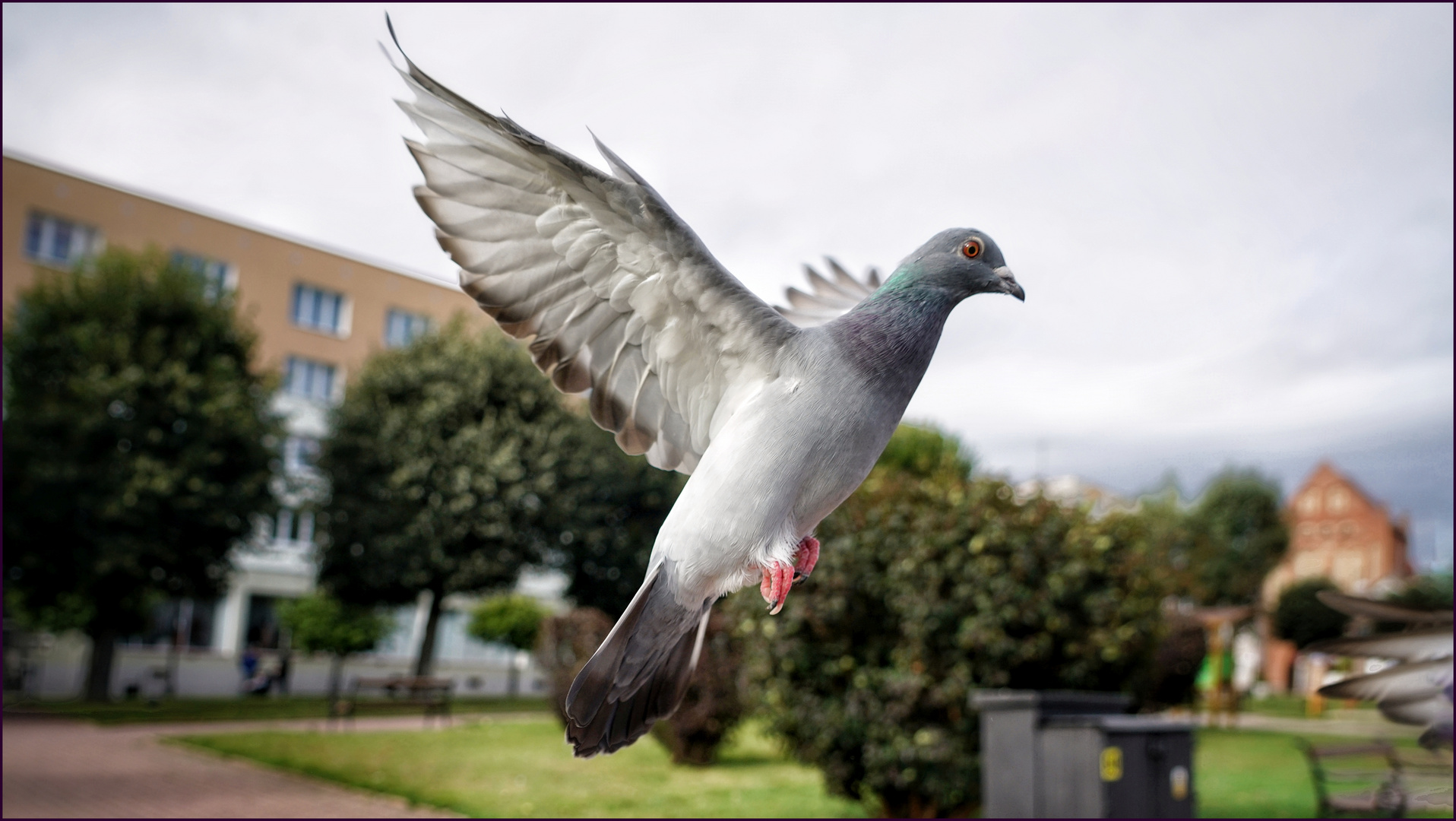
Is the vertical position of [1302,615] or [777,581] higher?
[1302,615]

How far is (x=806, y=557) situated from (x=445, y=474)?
764 inches

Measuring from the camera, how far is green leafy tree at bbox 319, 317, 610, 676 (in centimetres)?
2033

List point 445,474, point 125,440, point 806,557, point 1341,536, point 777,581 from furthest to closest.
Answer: point 1341,536, point 445,474, point 125,440, point 806,557, point 777,581

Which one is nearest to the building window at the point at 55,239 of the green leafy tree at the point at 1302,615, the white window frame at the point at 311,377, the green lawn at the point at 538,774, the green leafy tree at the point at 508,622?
the white window frame at the point at 311,377

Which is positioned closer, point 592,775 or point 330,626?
point 592,775

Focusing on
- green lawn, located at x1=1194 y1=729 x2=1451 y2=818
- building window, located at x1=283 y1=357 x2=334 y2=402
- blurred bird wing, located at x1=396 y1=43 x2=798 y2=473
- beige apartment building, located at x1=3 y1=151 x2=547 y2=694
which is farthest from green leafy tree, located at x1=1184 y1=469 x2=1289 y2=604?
blurred bird wing, located at x1=396 y1=43 x2=798 y2=473

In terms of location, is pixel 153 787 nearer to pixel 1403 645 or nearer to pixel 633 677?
pixel 633 677

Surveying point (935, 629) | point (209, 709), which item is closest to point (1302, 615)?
point (209, 709)

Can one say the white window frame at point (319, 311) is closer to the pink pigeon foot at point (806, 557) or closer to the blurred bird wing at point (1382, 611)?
the pink pigeon foot at point (806, 557)

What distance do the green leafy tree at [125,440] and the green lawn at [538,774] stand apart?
15.2 ft

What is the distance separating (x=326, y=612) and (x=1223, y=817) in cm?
1986

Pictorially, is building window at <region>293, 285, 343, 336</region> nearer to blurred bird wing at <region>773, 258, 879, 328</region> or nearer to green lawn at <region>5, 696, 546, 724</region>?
green lawn at <region>5, 696, 546, 724</region>

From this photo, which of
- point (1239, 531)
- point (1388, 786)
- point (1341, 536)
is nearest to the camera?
point (1388, 786)

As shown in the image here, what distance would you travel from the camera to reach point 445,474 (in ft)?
67.0
